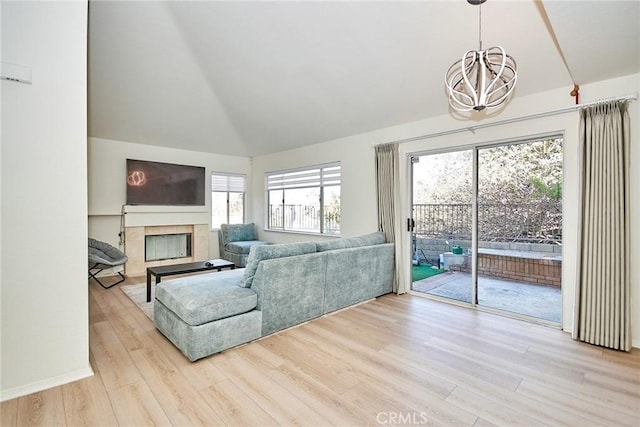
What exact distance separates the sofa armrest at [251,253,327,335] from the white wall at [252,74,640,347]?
5.67 ft

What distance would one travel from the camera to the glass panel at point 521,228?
335 cm

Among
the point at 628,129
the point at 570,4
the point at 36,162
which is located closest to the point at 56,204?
the point at 36,162

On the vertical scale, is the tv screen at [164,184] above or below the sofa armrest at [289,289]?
above

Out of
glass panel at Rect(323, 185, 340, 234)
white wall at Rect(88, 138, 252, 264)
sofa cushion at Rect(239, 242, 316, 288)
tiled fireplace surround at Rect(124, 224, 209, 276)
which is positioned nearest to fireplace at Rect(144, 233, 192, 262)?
tiled fireplace surround at Rect(124, 224, 209, 276)

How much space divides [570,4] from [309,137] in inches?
155

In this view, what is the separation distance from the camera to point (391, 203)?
448 centimetres

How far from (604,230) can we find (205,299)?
3568 mm

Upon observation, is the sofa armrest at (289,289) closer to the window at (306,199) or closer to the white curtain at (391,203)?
the white curtain at (391,203)

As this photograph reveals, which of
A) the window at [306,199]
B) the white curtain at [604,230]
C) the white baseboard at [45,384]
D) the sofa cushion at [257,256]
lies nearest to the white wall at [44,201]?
the white baseboard at [45,384]

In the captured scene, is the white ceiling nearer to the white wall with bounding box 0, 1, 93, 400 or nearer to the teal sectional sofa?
the white wall with bounding box 0, 1, 93, 400

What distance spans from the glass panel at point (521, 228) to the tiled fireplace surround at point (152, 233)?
203 inches

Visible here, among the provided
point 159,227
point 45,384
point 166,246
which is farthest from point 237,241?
point 45,384

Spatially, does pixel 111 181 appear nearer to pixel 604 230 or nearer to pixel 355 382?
pixel 355 382

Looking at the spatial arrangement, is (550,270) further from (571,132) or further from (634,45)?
(634,45)
